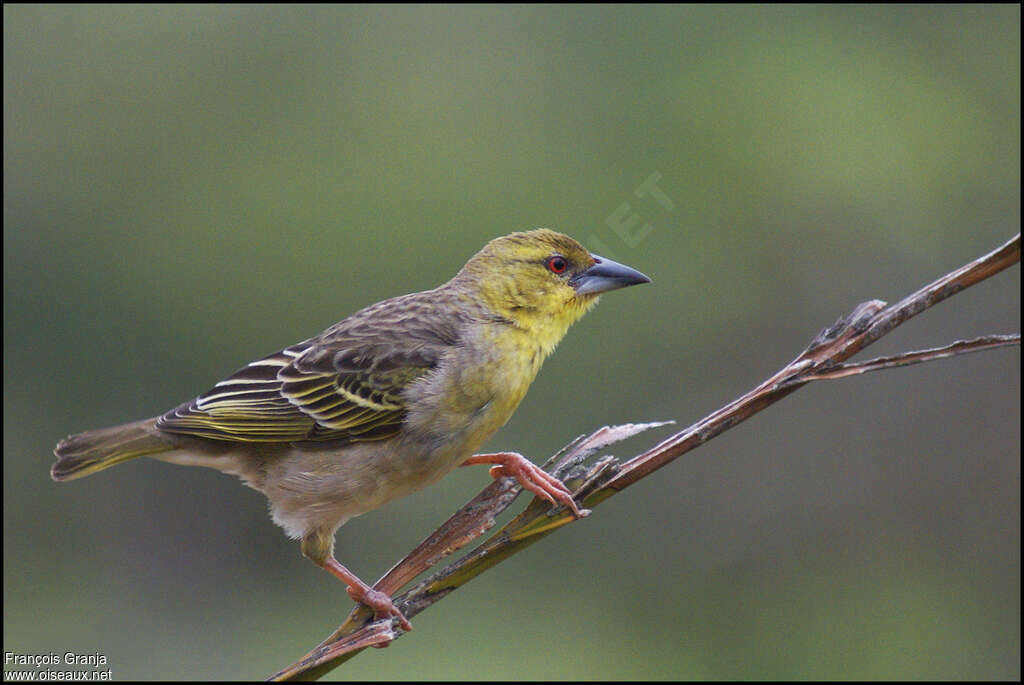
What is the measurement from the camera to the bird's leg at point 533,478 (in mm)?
1909

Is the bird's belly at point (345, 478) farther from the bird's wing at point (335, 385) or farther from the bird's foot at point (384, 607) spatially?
the bird's foot at point (384, 607)

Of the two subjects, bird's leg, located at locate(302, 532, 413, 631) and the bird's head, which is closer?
bird's leg, located at locate(302, 532, 413, 631)

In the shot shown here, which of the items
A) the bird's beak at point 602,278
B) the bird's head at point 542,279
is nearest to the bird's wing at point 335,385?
the bird's head at point 542,279

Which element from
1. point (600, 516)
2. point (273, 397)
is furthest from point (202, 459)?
point (600, 516)

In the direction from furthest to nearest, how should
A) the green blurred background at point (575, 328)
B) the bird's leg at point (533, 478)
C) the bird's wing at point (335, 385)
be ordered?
1. the green blurred background at point (575, 328)
2. the bird's wing at point (335, 385)
3. the bird's leg at point (533, 478)

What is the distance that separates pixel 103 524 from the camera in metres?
5.98

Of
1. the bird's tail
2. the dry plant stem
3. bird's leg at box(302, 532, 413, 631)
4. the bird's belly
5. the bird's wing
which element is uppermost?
the bird's tail

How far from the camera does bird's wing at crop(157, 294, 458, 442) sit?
9.22 ft

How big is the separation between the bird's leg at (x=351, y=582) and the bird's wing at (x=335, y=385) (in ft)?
0.95

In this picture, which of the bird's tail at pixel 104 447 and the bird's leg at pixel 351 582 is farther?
the bird's tail at pixel 104 447

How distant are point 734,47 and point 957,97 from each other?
147 cm

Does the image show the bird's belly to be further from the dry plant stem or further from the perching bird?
the dry plant stem

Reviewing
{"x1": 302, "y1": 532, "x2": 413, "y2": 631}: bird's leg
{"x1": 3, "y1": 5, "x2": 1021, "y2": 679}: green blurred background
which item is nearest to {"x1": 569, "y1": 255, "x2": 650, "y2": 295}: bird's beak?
{"x1": 302, "y1": 532, "x2": 413, "y2": 631}: bird's leg

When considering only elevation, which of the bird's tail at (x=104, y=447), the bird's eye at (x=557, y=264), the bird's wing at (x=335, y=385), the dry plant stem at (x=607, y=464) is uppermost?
the bird's tail at (x=104, y=447)
